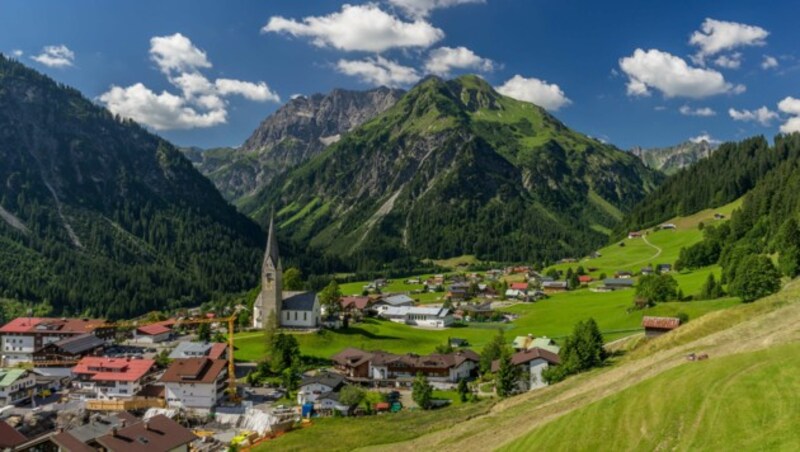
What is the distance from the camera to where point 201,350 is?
114 meters

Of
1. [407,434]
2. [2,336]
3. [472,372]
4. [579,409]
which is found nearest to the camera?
[579,409]

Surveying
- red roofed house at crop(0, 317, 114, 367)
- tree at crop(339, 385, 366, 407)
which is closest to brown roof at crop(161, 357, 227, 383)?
tree at crop(339, 385, 366, 407)

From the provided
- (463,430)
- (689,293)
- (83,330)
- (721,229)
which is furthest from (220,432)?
(721,229)

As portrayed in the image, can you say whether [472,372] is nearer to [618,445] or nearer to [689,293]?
[689,293]

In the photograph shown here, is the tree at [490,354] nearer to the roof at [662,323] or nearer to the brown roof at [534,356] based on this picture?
the brown roof at [534,356]

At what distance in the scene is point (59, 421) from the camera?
81312 millimetres

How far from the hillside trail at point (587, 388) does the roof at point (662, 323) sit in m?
14.1

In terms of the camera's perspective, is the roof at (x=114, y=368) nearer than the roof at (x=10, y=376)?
No

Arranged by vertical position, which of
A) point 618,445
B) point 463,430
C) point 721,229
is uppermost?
point 721,229

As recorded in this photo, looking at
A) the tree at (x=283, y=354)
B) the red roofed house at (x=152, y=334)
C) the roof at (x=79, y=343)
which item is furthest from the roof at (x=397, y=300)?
the roof at (x=79, y=343)

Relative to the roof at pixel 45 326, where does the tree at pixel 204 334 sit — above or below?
below

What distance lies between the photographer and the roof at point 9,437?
6494 cm

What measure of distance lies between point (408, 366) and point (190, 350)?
147 ft

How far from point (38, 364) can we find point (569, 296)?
131 m
